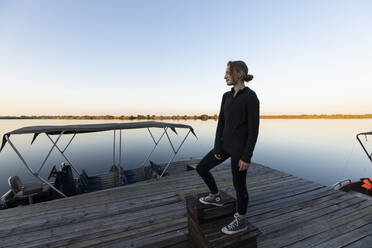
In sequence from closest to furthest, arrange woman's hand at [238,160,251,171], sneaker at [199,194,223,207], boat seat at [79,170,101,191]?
woman's hand at [238,160,251,171] < sneaker at [199,194,223,207] < boat seat at [79,170,101,191]

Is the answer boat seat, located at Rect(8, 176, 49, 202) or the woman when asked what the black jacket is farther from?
boat seat, located at Rect(8, 176, 49, 202)

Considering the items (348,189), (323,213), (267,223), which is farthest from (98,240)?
(348,189)

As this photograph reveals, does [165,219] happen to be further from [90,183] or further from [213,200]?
[90,183]

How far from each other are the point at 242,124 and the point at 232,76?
687 mm

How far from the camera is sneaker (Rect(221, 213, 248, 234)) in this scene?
7.47ft

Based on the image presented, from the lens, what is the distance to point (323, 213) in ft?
13.5

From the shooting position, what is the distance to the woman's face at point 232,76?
2.28 meters

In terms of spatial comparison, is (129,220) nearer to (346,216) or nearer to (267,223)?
(267,223)

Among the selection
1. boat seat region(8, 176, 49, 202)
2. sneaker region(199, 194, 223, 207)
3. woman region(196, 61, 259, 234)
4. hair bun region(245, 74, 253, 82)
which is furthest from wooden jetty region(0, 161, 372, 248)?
hair bun region(245, 74, 253, 82)

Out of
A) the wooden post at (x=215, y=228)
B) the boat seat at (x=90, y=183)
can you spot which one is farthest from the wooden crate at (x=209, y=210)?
the boat seat at (x=90, y=183)

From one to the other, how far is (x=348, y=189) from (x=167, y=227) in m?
9.70

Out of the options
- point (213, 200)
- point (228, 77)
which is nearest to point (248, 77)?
point (228, 77)

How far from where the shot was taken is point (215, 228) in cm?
241

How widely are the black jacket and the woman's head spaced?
16 centimetres
